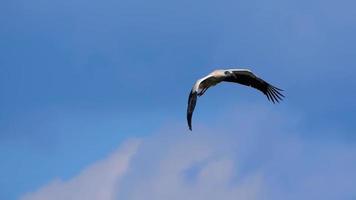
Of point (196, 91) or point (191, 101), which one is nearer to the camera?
point (191, 101)

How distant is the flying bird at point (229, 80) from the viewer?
8950 cm

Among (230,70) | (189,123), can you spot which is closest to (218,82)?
(230,70)

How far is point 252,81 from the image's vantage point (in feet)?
328

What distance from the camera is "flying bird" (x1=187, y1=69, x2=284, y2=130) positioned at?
3524 inches

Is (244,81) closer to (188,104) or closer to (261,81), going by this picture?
(261,81)

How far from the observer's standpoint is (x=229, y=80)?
96125mm

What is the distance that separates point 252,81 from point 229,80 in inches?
171

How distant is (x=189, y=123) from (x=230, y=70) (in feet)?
30.5

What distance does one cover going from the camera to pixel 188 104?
89.7 meters

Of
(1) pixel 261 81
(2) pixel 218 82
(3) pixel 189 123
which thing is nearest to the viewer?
(3) pixel 189 123

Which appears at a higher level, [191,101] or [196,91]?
[196,91]

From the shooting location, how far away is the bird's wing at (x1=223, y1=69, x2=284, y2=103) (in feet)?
314

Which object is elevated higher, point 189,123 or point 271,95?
point 271,95

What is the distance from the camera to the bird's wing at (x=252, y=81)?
95.8 metres
